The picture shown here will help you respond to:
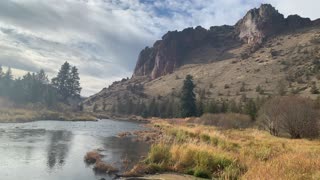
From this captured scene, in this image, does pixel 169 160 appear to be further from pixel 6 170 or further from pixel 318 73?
pixel 318 73

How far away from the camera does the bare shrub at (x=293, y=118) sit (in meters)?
43.8

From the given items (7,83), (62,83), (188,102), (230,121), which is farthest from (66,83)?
(230,121)

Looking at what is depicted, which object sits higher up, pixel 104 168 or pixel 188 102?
pixel 188 102

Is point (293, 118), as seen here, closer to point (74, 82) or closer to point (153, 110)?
point (153, 110)

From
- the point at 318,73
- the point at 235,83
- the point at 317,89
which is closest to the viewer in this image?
the point at 317,89

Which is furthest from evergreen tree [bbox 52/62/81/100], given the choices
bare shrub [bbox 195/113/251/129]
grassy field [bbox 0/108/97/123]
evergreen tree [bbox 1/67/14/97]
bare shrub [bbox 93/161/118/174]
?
bare shrub [bbox 93/161/118/174]

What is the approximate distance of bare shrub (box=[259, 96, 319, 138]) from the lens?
43812 mm

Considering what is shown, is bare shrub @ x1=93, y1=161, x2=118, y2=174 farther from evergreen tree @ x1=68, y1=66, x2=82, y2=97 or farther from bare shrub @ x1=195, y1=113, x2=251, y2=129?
evergreen tree @ x1=68, y1=66, x2=82, y2=97

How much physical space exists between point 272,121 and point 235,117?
17441mm

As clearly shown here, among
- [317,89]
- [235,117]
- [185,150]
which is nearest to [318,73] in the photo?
[317,89]

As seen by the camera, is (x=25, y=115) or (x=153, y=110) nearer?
(x=25, y=115)

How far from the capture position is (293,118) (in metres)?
44.6

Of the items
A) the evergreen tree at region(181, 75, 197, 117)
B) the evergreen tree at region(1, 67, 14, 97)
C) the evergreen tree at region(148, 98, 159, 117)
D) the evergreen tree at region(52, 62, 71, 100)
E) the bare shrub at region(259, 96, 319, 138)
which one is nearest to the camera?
the bare shrub at region(259, 96, 319, 138)

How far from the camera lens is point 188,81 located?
322 feet
